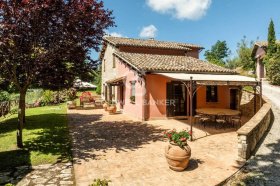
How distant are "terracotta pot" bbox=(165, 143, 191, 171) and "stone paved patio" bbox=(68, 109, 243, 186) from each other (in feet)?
0.64

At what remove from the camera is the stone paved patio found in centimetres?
660

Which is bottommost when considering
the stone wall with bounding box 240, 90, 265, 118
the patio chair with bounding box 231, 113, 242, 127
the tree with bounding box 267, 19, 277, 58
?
the patio chair with bounding box 231, 113, 242, 127

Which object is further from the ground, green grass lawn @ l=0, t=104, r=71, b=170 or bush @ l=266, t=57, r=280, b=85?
bush @ l=266, t=57, r=280, b=85

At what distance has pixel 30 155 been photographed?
8.67m

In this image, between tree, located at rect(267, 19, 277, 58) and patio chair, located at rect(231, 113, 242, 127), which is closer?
patio chair, located at rect(231, 113, 242, 127)

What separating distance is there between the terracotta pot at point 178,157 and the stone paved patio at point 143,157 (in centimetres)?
19

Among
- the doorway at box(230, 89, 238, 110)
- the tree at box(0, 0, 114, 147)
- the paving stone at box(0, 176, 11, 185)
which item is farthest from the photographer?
the doorway at box(230, 89, 238, 110)

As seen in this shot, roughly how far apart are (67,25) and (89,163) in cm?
564

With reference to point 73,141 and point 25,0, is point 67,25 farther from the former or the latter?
point 73,141

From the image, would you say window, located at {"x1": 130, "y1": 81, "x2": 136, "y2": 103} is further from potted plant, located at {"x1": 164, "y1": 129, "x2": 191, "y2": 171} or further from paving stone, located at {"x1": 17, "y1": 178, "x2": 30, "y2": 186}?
paving stone, located at {"x1": 17, "y1": 178, "x2": 30, "y2": 186}

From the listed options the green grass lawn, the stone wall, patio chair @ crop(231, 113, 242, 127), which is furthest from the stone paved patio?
the stone wall

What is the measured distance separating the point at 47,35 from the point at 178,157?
23.8 feet

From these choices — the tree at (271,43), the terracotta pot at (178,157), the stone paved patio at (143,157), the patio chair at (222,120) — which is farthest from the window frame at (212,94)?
the tree at (271,43)

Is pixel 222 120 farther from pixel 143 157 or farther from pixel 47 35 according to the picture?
pixel 47 35
